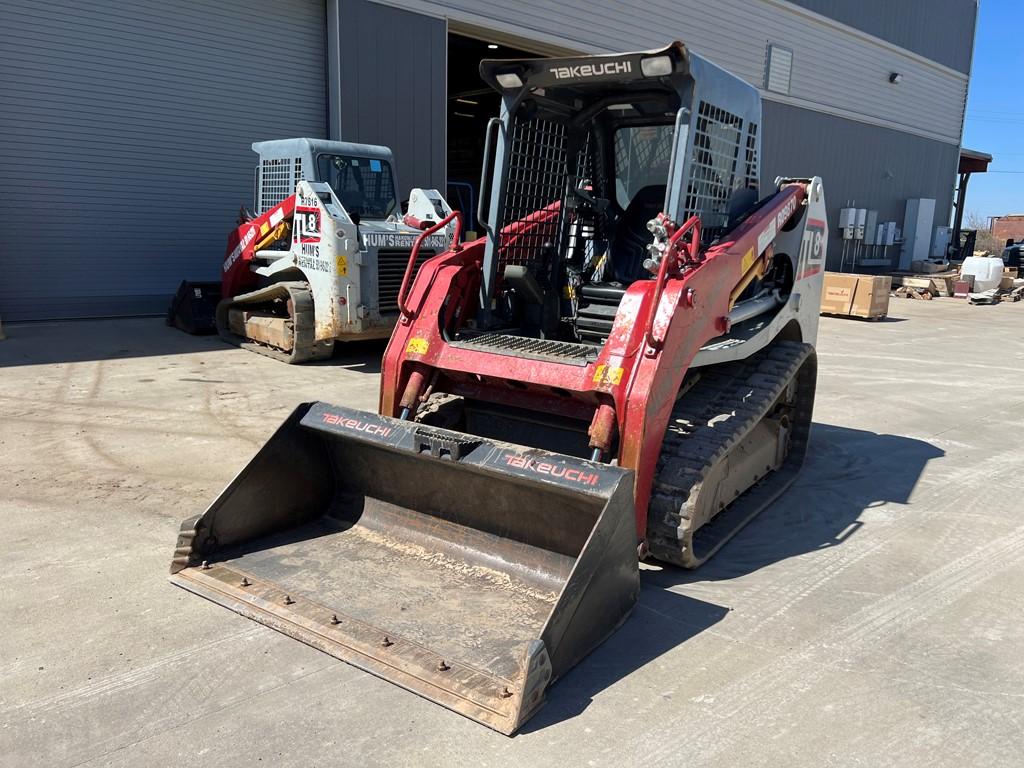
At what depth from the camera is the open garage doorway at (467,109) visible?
18.8 metres

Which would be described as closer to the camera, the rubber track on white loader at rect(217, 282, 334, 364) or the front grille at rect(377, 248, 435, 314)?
the rubber track on white loader at rect(217, 282, 334, 364)

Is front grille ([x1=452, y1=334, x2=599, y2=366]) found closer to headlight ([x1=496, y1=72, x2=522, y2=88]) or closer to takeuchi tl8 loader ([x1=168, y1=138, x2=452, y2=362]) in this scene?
headlight ([x1=496, y1=72, x2=522, y2=88])

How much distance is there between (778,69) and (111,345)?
62.9 feet

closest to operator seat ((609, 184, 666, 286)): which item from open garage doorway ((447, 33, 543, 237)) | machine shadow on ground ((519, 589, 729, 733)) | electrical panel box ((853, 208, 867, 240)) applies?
machine shadow on ground ((519, 589, 729, 733))

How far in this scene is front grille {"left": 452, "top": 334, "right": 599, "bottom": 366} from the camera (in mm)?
4211

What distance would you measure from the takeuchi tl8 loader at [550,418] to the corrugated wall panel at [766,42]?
33.6 ft

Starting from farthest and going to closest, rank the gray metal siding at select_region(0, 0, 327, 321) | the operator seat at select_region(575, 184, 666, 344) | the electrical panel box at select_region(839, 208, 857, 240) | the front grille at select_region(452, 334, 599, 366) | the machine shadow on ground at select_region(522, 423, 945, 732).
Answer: the electrical panel box at select_region(839, 208, 857, 240)
the gray metal siding at select_region(0, 0, 327, 321)
the operator seat at select_region(575, 184, 666, 344)
the front grille at select_region(452, 334, 599, 366)
the machine shadow on ground at select_region(522, 423, 945, 732)

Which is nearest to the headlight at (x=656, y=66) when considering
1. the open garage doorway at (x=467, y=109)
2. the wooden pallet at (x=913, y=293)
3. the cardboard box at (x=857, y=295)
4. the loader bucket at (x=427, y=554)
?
the loader bucket at (x=427, y=554)

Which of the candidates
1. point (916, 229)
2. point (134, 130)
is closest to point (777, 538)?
point (134, 130)

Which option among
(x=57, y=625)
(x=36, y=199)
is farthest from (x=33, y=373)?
(x=57, y=625)

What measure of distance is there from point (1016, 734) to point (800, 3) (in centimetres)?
2385

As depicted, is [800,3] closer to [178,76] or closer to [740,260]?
[178,76]

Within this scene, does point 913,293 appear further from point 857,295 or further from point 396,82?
point 396,82

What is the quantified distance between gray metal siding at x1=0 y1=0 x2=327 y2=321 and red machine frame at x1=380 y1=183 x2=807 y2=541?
9527 millimetres
